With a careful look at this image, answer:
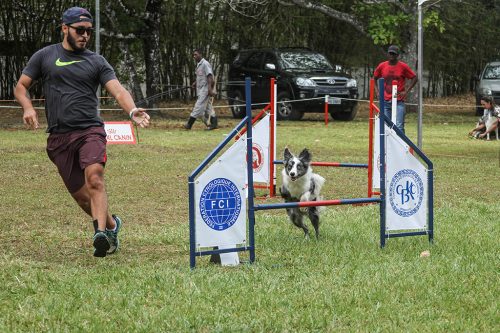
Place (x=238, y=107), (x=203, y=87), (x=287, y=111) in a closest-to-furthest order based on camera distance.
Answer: (x=203, y=87)
(x=287, y=111)
(x=238, y=107)

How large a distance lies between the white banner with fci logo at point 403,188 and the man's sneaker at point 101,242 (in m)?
2.33

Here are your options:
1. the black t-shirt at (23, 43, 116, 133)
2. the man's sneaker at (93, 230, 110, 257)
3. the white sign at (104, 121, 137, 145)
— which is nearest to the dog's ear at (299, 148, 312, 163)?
the black t-shirt at (23, 43, 116, 133)

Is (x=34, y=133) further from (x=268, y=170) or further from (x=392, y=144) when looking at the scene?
(x=392, y=144)

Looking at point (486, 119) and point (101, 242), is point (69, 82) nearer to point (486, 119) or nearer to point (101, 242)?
point (101, 242)

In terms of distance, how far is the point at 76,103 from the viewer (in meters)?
7.99

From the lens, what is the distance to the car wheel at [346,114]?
28.2 meters

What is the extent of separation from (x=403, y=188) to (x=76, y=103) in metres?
2.77

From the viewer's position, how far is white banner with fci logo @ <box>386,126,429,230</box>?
8.47 m

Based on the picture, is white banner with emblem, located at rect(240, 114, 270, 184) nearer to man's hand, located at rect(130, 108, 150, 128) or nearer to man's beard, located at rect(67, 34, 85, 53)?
man's beard, located at rect(67, 34, 85, 53)

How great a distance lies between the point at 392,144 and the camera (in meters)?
8.48

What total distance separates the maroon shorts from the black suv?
1779 cm

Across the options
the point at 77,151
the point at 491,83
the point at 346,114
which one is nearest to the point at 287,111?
the point at 346,114

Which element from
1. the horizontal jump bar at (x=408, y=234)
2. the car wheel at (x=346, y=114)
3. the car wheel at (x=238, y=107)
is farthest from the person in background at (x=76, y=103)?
the car wheel at (x=238, y=107)

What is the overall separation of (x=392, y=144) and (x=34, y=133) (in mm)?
15788
